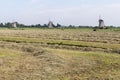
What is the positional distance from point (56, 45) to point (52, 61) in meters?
15.2

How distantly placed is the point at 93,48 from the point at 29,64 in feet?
47.0

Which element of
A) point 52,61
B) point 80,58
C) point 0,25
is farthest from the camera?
point 0,25

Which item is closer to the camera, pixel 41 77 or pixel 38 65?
pixel 41 77

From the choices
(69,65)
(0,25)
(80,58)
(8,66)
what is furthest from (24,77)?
(0,25)

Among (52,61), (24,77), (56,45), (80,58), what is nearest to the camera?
(24,77)

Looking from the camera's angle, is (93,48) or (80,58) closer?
(80,58)

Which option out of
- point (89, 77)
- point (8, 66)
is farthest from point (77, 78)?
point (8, 66)

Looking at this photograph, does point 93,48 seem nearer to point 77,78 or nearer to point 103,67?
point 103,67

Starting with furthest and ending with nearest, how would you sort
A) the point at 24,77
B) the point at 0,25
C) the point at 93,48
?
1. the point at 0,25
2. the point at 93,48
3. the point at 24,77

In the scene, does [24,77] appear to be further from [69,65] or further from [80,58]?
[80,58]

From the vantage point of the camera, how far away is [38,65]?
2480cm

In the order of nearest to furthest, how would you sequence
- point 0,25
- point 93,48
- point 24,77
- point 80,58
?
point 24,77 < point 80,58 < point 93,48 < point 0,25

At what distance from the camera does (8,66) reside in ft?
78.9

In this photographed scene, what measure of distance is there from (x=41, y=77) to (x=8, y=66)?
493 cm
